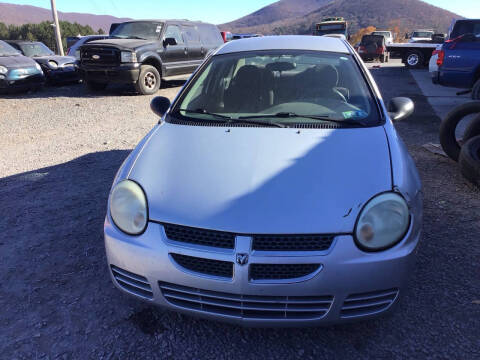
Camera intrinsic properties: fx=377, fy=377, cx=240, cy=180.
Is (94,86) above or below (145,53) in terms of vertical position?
below

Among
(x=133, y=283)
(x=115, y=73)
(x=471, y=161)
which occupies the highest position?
(x=133, y=283)

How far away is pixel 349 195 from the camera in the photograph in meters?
1.92

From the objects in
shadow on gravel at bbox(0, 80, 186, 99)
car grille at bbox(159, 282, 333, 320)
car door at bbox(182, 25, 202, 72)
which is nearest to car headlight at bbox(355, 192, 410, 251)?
car grille at bbox(159, 282, 333, 320)

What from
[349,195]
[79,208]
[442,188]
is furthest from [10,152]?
[442,188]

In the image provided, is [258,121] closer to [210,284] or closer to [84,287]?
[210,284]

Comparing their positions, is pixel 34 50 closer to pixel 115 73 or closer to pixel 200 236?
pixel 115 73

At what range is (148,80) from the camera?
1018 cm

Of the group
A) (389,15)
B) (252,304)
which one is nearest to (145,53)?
(252,304)

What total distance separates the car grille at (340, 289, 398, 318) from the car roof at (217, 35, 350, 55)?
221cm

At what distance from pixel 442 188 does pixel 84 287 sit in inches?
143

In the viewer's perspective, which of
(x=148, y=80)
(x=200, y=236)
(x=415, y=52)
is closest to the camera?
(x=200, y=236)

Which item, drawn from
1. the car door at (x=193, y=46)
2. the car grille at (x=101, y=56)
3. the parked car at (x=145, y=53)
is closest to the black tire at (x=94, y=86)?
the parked car at (x=145, y=53)

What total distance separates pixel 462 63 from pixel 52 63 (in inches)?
430

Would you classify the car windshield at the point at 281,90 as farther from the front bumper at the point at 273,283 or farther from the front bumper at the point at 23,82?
the front bumper at the point at 23,82
